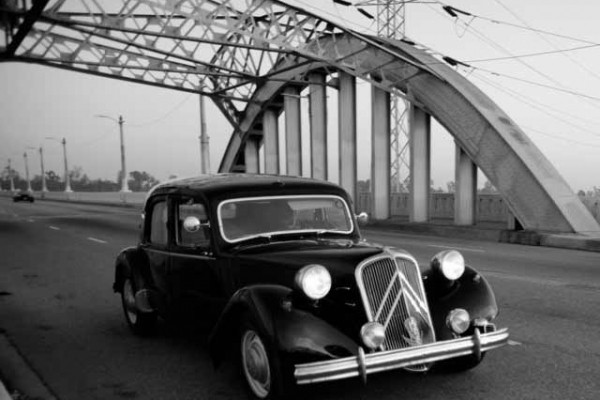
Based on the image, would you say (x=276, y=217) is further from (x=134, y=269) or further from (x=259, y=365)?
(x=134, y=269)

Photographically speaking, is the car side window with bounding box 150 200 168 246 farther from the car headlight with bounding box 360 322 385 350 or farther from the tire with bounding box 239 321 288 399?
the car headlight with bounding box 360 322 385 350

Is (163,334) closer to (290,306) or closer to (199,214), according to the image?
(199,214)

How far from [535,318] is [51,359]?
16.3ft

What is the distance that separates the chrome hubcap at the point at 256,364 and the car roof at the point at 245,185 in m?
1.34

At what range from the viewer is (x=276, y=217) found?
492 centimetres

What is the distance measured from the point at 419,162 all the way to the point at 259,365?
18131 mm

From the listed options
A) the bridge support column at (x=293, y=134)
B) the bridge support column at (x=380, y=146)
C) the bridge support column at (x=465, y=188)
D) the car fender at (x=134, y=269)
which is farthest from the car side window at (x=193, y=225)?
the bridge support column at (x=293, y=134)

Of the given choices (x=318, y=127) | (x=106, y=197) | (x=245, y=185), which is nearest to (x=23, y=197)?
(x=106, y=197)

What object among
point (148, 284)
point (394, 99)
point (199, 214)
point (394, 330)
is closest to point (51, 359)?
point (148, 284)

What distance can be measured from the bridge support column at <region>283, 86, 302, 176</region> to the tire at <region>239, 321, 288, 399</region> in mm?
25729

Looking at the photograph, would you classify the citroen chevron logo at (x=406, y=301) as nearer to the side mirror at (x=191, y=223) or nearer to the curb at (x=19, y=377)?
the side mirror at (x=191, y=223)

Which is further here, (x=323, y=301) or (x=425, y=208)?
→ (x=425, y=208)

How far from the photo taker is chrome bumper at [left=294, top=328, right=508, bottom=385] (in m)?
3.46

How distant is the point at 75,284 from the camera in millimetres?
9398
